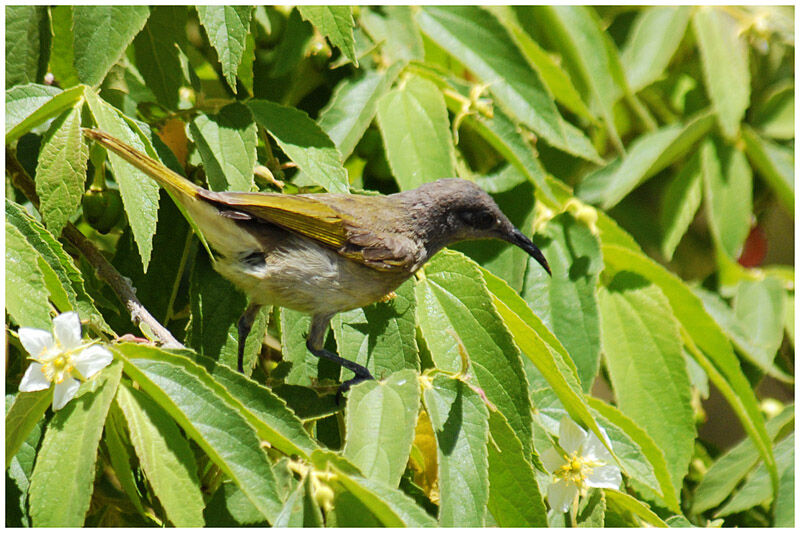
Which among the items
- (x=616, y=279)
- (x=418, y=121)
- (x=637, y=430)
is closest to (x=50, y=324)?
(x=418, y=121)

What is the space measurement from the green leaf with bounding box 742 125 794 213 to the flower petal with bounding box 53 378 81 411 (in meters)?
3.34

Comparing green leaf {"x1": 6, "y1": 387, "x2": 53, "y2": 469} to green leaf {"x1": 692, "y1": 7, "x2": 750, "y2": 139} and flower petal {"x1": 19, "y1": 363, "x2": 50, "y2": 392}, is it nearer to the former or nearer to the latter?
→ flower petal {"x1": 19, "y1": 363, "x2": 50, "y2": 392}

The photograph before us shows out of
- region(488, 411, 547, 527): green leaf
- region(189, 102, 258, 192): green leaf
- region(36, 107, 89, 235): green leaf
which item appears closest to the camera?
region(488, 411, 547, 527): green leaf

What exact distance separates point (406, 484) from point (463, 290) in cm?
59

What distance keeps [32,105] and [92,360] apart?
2.88 ft

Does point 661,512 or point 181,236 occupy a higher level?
point 181,236

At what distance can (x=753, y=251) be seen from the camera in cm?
448

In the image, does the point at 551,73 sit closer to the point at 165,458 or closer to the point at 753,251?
the point at 753,251

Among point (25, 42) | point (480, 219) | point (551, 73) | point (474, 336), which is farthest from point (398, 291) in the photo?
point (25, 42)

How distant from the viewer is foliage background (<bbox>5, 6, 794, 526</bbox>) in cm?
194

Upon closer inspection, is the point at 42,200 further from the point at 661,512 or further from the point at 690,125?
the point at 690,125

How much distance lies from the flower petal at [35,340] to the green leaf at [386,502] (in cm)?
76

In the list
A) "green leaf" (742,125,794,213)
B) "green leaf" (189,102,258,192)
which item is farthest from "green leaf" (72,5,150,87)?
"green leaf" (742,125,794,213)

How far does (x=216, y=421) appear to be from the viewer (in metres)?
1.85
